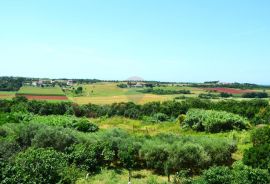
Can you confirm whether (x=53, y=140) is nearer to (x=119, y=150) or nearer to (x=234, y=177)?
(x=119, y=150)

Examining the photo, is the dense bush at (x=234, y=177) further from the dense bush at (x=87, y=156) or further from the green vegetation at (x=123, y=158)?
the dense bush at (x=87, y=156)

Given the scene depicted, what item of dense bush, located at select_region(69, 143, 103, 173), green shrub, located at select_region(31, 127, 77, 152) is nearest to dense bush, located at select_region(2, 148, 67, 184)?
dense bush, located at select_region(69, 143, 103, 173)

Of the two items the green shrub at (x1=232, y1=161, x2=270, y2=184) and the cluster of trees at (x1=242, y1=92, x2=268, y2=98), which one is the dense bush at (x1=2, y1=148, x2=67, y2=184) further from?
the cluster of trees at (x1=242, y1=92, x2=268, y2=98)

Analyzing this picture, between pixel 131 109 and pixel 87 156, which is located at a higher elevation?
pixel 87 156

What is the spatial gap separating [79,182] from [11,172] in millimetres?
4535

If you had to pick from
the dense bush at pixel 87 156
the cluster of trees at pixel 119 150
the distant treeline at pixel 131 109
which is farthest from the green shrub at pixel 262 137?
the distant treeline at pixel 131 109

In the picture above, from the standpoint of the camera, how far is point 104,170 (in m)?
22.1

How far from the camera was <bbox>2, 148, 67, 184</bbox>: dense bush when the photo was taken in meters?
15.1

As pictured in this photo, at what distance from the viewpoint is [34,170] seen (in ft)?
50.7

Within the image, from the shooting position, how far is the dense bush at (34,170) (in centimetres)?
1509

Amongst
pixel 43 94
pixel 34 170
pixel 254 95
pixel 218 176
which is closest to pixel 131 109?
pixel 43 94

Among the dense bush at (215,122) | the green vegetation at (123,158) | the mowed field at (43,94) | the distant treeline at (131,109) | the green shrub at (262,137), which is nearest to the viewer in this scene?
the green vegetation at (123,158)

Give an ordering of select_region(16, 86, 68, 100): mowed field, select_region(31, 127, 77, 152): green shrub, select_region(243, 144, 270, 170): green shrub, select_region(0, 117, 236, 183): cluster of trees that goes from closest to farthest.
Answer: select_region(243, 144, 270, 170): green shrub
select_region(0, 117, 236, 183): cluster of trees
select_region(31, 127, 77, 152): green shrub
select_region(16, 86, 68, 100): mowed field

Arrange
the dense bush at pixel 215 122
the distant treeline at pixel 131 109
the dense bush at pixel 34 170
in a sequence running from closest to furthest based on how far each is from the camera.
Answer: the dense bush at pixel 34 170 < the dense bush at pixel 215 122 < the distant treeline at pixel 131 109
